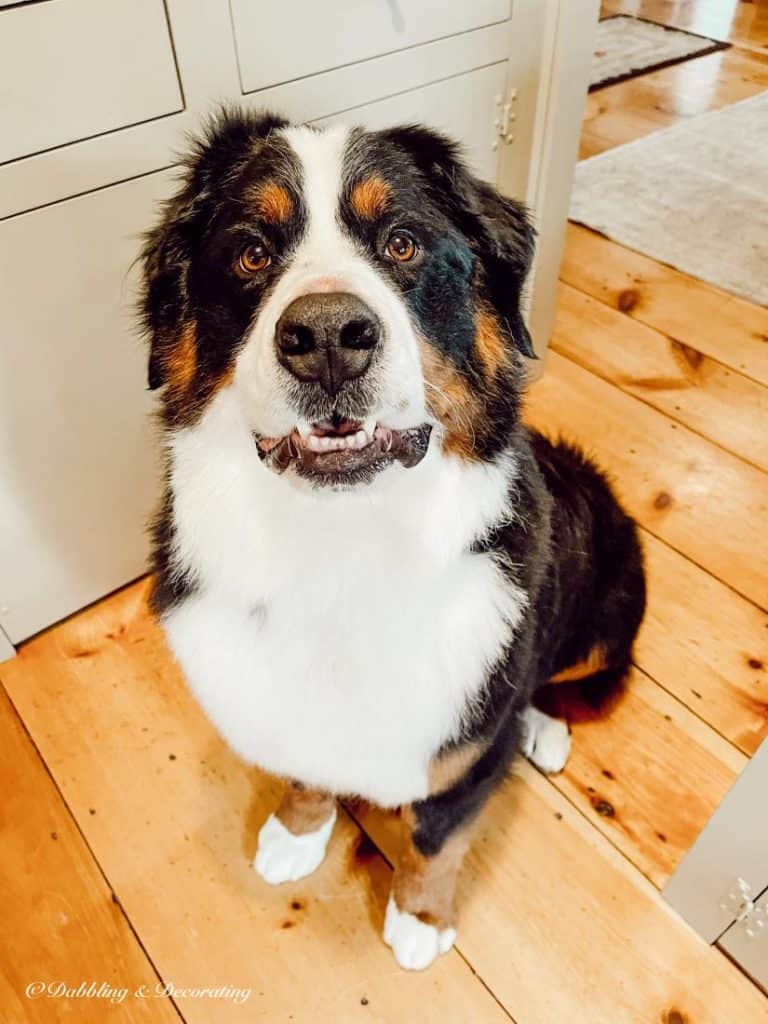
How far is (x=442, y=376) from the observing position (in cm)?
95

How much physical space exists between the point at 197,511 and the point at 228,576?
88mm

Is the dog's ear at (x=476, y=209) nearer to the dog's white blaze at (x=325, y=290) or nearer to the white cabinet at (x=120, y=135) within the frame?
the dog's white blaze at (x=325, y=290)

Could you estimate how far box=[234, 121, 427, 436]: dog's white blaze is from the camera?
814mm


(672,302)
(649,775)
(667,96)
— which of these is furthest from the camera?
(667,96)

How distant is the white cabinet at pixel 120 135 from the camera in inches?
48.3

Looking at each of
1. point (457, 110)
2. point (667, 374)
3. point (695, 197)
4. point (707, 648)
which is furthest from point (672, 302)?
point (707, 648)

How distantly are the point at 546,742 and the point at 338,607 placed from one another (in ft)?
2.35

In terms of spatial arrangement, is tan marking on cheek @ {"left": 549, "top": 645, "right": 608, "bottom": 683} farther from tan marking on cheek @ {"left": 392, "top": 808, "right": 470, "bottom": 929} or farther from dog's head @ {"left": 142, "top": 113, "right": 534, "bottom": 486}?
dog's head @ {"left": 142, "top": 113, "right": 534, "bottom": 486}

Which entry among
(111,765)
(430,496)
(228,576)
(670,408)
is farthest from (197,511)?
(670,408)

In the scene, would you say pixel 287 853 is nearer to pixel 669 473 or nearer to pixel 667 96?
pixel 669 473

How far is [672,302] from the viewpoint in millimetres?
2645

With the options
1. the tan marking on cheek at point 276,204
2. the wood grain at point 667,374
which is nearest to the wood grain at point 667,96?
the wood grain at point 667,374

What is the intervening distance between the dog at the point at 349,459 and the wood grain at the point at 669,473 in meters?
0.91

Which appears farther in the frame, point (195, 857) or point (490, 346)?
point (195, 857)
